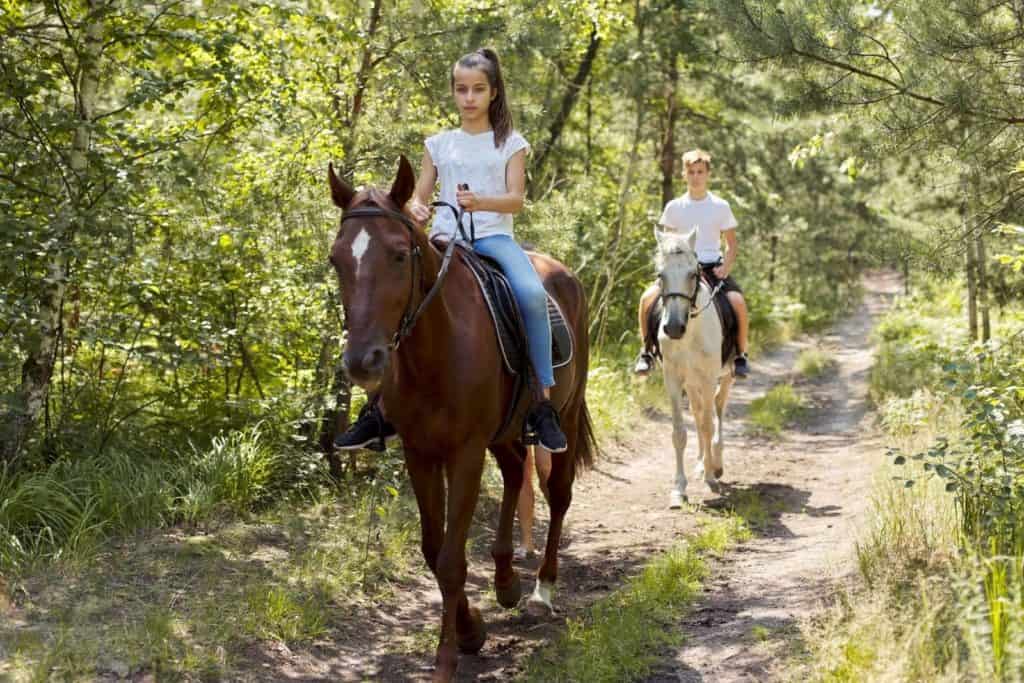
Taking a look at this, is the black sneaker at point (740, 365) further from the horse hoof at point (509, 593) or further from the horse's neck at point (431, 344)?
the horse's neck at point (431, 344)

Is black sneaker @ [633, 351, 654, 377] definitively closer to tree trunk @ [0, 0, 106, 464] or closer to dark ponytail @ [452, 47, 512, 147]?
dark ponytail @ [452, 47, 512, 147]

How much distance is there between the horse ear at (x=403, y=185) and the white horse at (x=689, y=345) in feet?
16.0

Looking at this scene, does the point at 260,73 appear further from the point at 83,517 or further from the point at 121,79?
the point at 83,517

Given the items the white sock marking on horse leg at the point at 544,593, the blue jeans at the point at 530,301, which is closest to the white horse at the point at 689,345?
the white sock marking on horse leg at the point at 544,593

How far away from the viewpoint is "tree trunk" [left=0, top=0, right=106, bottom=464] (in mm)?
6426

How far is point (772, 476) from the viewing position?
10172 millimetres

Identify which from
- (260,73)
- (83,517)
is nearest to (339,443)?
(83,517)

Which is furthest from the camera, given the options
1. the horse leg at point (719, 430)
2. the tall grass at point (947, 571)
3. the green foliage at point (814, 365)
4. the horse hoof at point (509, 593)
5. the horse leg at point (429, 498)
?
the green foliage at point (814, 365)

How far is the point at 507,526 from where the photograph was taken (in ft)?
18.6

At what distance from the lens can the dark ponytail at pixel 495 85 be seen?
5219 mm

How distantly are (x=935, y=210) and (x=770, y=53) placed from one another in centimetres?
989

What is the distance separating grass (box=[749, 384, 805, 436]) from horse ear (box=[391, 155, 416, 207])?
950 centimetres

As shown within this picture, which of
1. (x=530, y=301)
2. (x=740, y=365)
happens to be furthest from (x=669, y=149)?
(x=530, y=301)

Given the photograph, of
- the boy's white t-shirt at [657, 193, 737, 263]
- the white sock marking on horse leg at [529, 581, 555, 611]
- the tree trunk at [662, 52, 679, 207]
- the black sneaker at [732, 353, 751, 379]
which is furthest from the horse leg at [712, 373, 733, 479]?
the tree trunk at [662, 52, 679, 207]
